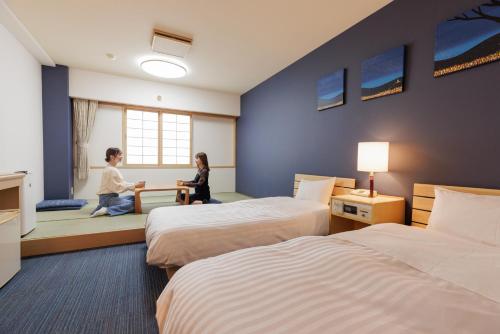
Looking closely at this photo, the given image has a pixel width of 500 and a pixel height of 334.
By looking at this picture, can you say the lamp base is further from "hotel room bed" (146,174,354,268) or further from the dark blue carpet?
the dark blue carpet

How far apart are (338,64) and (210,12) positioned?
1.68 metres

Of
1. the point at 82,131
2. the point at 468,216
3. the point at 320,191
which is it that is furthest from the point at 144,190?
the point at 468,216

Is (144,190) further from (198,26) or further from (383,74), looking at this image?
(383,74)

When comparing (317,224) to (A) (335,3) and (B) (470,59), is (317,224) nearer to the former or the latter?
(B) (470,59)

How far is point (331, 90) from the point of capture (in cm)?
295

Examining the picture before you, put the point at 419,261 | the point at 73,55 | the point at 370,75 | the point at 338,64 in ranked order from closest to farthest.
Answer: the point at 419,261 < the point at 370,75 < the point at 338,64 < the point at 73,55

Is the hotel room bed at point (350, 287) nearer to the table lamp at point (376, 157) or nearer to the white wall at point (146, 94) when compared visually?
the table lamp at point (376, 157)

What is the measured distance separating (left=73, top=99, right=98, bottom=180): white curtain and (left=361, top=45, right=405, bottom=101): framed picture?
4.67 m

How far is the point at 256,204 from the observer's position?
2.60m

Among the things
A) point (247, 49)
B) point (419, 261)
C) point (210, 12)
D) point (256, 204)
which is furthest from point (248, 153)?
point (419, 261)

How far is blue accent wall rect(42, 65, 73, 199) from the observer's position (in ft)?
12.6

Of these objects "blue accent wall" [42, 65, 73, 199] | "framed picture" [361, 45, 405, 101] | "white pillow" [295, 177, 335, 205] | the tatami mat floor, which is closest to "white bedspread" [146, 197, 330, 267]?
"white pillow" [295, 177, 335, 205]

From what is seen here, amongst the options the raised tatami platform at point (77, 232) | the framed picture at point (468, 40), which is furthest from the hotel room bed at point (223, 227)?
the framed picture at point (468, 40)

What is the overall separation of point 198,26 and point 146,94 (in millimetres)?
2415
